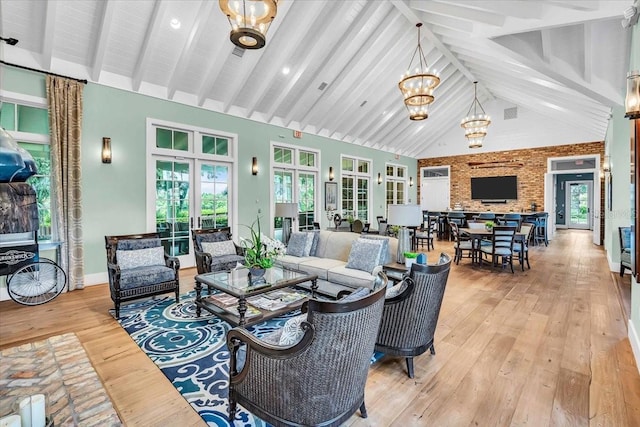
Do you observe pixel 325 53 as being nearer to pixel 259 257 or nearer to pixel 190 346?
pixel 259 257

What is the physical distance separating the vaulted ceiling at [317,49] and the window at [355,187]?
6.34ft

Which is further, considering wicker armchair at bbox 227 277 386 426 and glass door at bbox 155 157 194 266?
glass door at bbox 155 157 194 266

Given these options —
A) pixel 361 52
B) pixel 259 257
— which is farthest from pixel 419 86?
pixel 259 257

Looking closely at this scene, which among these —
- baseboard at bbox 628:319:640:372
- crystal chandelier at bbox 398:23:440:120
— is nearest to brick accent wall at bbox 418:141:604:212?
crystal chandelier at bbox 398:23:440:120

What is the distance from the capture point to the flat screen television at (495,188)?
11336mm

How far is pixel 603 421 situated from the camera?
6.82ft

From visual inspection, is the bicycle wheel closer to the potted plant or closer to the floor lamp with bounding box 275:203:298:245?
the floor lamp with bounding box 275:203:298:245

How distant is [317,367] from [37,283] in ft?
15.3

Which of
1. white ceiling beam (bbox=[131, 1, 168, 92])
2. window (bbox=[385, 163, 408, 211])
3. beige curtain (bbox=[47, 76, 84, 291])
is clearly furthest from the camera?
window (bbox=[385, 163, 408, 211])

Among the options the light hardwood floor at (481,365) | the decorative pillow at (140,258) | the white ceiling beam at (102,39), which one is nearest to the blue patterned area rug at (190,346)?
the light hardwood floor at (481,365)

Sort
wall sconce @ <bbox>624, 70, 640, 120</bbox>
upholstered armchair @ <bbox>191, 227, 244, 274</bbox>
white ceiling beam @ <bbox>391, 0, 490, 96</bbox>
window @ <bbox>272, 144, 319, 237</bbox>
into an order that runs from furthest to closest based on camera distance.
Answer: window @ <bbox>272, 144, 319, 237</bbox> < white ceiling beam @ <bbox>391, 0, 490, 96</bbox> < upholstered armchair @ <bbox>191, 227, 244, 274</bbox> < wall sconce @ <bbox>624, 70, 640, 120</bbox>

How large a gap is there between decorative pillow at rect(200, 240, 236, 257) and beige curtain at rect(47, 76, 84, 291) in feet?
6.03

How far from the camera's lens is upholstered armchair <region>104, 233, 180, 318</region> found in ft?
12.5

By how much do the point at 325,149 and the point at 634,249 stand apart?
7.15 metres
